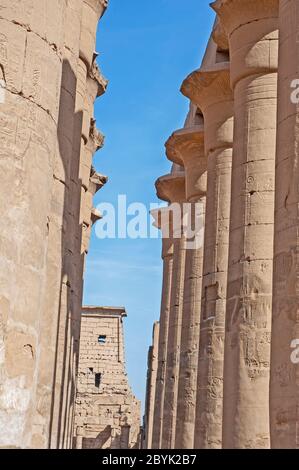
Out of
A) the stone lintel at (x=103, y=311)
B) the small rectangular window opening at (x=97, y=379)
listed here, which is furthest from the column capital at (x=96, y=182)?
the stone lintel at (x=103, y=311)

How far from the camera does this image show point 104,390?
3738 centimetres

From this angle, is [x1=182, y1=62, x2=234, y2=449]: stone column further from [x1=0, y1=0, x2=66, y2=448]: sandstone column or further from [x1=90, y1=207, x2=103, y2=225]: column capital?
[x1=90, y1=207, x2=103, y2=225]: column capital

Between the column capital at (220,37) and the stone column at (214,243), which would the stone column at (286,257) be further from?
the column capital at (220,37)

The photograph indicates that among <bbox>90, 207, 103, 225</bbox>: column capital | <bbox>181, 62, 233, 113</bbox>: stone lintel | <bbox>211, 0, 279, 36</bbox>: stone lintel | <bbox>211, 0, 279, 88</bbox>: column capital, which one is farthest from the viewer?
<bbox>90, 207, 103, 225</bbox>: column capital

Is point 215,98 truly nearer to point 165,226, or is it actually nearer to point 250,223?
point 250,223

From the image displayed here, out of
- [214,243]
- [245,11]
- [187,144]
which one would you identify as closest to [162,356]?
[187,144]

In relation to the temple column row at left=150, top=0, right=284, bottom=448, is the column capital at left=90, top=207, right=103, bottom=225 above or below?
above

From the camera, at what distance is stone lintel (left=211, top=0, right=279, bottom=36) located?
14.8 m

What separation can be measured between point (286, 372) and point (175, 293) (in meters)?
15.1

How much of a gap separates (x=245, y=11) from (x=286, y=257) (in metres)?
6.98

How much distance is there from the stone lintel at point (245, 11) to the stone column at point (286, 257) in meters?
4.55

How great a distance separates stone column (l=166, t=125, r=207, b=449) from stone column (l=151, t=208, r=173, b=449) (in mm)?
4238

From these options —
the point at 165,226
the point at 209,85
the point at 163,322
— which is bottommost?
the point at 163,322

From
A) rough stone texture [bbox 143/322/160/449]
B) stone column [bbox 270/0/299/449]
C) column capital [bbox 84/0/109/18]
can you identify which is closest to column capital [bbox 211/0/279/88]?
column capital [bbox 84/0/109/18]
